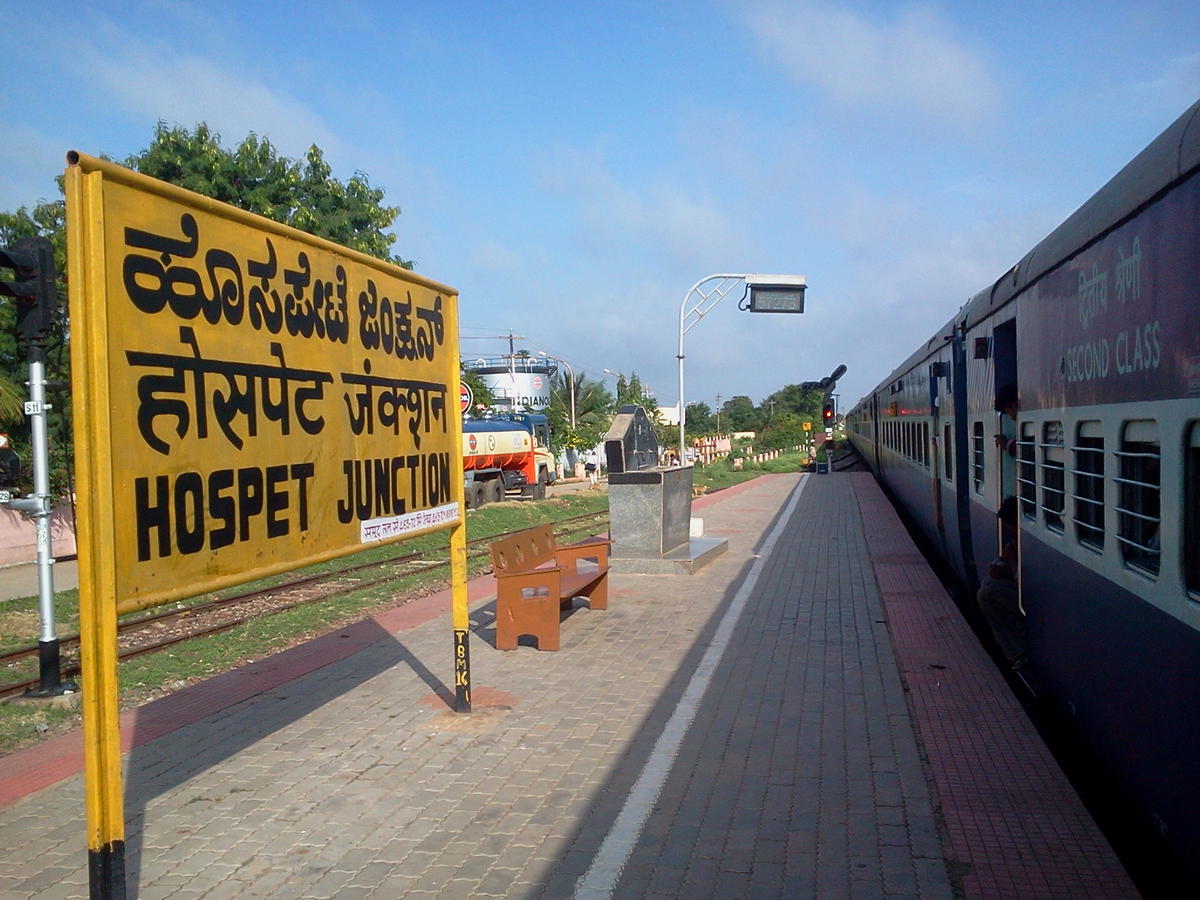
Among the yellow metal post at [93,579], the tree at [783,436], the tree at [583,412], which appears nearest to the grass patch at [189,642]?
the yellow metal post at [93,579]

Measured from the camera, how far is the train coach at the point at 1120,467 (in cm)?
329

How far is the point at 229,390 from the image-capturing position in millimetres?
4262

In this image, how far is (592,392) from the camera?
6475cm

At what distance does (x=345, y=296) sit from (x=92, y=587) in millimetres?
2616

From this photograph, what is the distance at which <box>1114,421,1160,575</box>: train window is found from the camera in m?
3.68

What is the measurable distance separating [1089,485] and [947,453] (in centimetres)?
609

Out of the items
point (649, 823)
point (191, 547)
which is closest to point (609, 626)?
point (649, 823)

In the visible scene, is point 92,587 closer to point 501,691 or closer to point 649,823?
point 649,823

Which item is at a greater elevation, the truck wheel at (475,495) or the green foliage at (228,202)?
the green foliage at (228,202)

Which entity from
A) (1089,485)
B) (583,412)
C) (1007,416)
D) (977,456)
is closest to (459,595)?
(1089,485)

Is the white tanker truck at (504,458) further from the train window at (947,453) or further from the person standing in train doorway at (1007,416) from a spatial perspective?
the person standing in train doorway at (1007,416)

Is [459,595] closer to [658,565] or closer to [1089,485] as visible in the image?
[1089,485]

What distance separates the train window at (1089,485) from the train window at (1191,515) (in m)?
1.01

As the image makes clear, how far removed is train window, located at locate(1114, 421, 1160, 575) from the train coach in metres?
0.01
